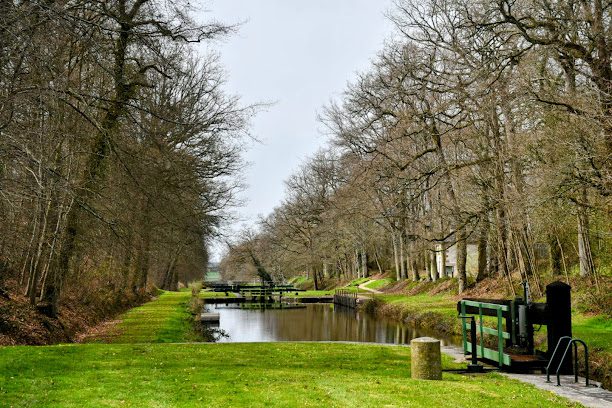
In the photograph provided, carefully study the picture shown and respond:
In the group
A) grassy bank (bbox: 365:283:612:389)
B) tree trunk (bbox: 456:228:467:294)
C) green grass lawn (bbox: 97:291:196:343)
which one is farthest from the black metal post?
tree trunk (bbox: 456:228:467:294)

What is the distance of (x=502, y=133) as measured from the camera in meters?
26.3

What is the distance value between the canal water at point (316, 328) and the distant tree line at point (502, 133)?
16.1ft

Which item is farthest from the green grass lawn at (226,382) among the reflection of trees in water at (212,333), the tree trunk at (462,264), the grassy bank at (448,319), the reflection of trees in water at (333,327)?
the tree trunk at (462,264)

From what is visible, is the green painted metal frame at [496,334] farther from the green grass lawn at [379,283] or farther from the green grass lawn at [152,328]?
the green grass lawn at [379,283]

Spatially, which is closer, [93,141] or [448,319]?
[93,141]

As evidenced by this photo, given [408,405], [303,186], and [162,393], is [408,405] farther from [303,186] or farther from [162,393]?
[303,186]

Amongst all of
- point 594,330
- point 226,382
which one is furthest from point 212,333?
point 226,382

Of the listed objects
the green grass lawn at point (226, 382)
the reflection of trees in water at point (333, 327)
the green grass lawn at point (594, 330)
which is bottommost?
the green grass lawn at point (226, 382)

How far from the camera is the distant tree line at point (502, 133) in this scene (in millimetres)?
16281

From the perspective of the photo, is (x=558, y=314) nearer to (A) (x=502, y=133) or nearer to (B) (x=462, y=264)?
(A) (x=502, y=133)

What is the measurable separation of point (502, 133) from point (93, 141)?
1659cm

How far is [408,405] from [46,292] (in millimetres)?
12620

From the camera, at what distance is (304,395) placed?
891 cm

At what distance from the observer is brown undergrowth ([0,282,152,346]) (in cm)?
1526
